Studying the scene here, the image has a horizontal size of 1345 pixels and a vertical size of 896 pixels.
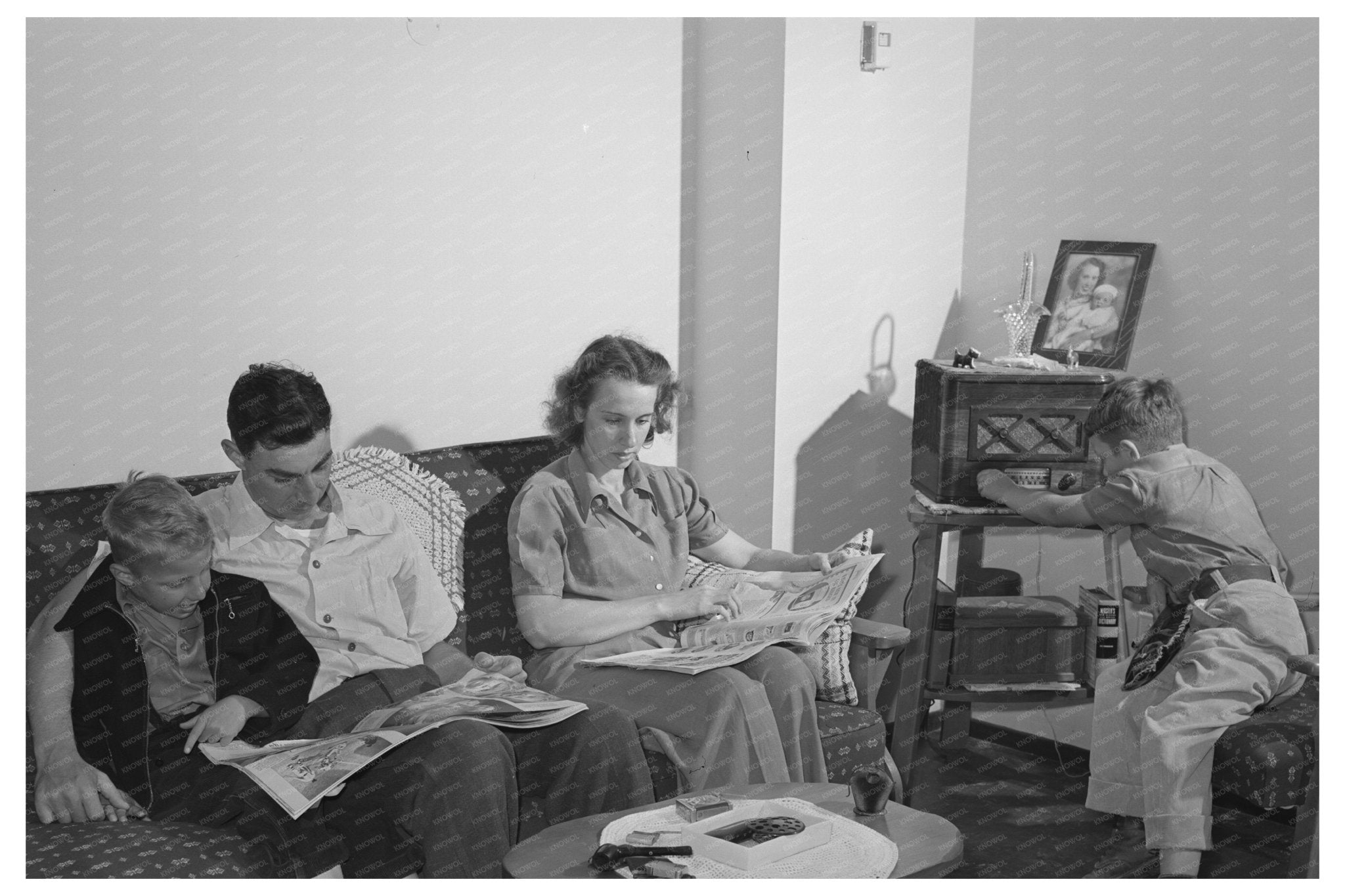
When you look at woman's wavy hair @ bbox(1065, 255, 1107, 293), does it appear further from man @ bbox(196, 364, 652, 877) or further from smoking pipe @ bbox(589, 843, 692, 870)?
smoking pipe @ bbox(589, 843, 692, 870)

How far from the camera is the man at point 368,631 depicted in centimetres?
231

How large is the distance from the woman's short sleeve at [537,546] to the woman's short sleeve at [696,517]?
353mm

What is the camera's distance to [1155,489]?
9.82ft

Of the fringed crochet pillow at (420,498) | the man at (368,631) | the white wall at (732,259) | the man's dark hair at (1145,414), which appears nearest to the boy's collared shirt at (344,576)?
the man at (368,631)

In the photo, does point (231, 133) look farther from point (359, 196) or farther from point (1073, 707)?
point (1073, 707)

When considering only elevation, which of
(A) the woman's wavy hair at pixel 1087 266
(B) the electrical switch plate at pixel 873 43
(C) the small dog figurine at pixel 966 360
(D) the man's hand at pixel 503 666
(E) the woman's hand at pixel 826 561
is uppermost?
(B) the electrical switch plate at pixel 873 43

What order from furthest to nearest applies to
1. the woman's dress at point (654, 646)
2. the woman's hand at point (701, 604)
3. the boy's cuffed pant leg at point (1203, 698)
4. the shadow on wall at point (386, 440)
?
the shadow on wall at point (386, 440)
the woman's hand at point (701, 604)
the boy's cuffed pant leg at point (1203, 698)
the woman's dress at point (654, 646)

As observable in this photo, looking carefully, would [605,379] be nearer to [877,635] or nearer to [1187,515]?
[877,635]

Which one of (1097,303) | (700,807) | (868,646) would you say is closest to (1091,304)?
(1097,303)

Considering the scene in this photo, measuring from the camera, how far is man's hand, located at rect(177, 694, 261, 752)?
2.27 m

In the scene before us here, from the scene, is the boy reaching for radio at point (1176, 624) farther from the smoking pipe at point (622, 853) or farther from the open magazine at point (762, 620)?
the smoking pipe at point (622, 853)

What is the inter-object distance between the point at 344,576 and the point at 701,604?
29.1 inches

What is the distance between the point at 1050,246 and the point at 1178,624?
1245mm

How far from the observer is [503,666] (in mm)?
2680
